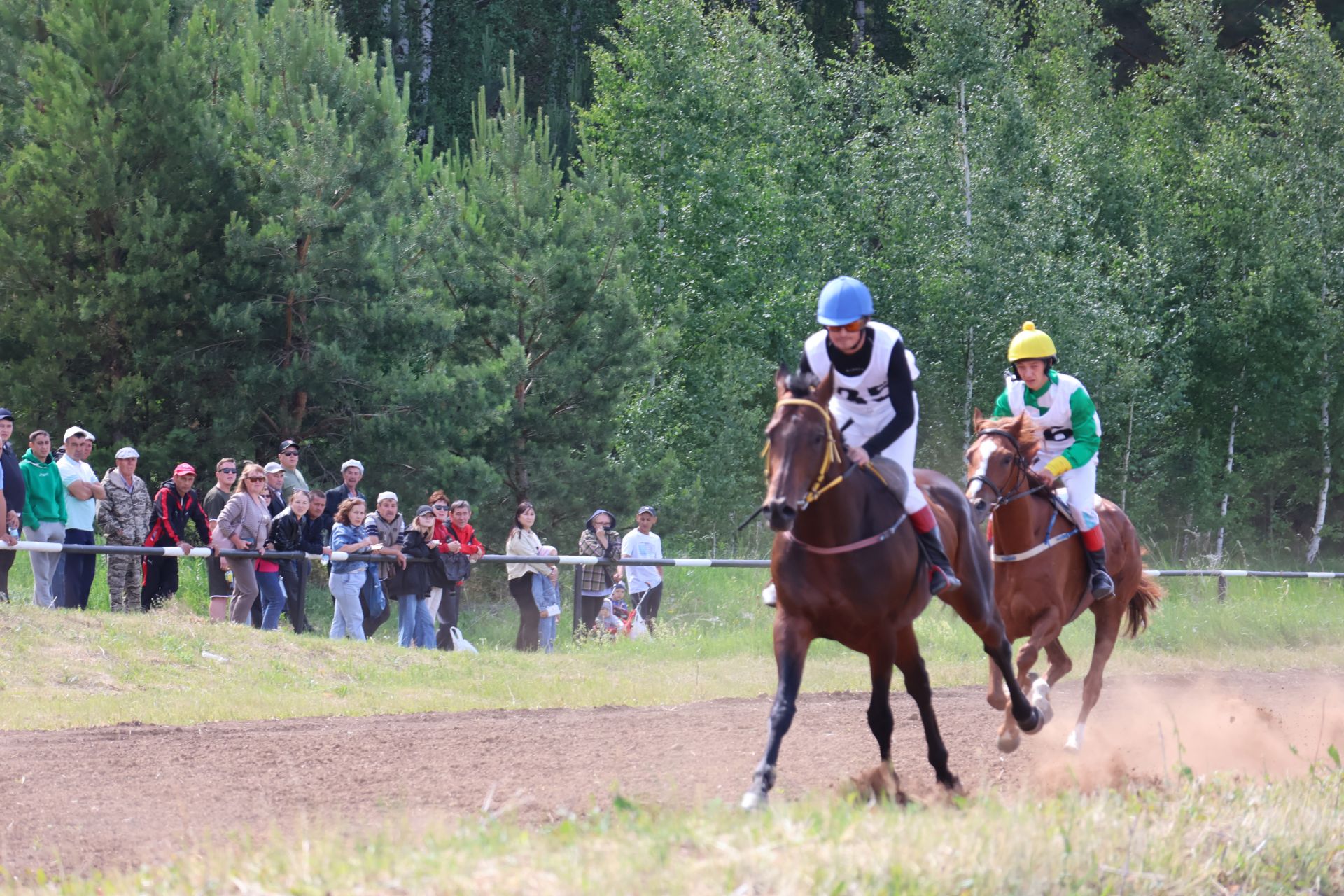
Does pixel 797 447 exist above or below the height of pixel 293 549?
above

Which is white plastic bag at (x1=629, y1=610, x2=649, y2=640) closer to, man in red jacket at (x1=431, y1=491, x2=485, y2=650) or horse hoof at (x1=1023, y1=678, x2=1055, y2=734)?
man in red jacket at (x1=431, y1=491, x2=485, y2=650)

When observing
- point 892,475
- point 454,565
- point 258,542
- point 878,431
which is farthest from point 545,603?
point 892,475

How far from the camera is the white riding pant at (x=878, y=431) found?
304 inches

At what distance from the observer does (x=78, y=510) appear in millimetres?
13773

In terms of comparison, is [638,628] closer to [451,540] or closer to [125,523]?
[451,540]

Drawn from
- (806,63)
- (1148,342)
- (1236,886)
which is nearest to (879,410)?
(1236,886)

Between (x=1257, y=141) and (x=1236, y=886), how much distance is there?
108 ft

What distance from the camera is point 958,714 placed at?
11820 mm

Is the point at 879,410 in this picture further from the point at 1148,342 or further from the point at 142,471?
the point at 1148,342

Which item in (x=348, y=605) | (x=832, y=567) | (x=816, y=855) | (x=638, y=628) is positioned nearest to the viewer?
(x=816, y=855)

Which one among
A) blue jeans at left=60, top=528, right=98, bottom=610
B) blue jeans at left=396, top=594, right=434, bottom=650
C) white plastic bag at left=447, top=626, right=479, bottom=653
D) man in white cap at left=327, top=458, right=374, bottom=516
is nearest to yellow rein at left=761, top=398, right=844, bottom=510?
blue jeans at left=396, top=594, right=434, bottom=650

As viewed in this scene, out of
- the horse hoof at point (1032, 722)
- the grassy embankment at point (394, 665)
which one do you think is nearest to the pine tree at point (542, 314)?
the grassy embankment at point (394, 665)

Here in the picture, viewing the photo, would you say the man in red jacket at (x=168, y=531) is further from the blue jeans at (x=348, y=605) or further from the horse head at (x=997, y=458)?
the horse head at (x=997, y=458)

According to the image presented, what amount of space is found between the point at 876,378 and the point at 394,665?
7.25m
